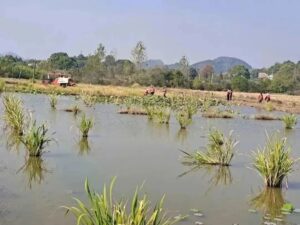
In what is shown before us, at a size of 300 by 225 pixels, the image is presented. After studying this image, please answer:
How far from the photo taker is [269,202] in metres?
9.16

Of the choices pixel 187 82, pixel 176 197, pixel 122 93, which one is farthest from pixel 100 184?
pixel 187 82

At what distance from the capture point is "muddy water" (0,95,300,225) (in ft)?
25.5

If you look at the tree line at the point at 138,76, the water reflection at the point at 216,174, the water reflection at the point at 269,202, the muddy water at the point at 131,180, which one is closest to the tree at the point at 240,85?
the tree line at the point at 138,76

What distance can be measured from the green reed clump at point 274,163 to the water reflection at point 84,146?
496 cm

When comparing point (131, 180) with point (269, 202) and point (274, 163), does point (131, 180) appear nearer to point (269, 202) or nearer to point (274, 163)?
point (269, 202)

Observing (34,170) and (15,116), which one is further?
(15,116)

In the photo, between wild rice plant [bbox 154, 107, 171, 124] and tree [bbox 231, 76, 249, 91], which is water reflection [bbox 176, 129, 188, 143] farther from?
tree [bbox 231, 76, 249, 91]

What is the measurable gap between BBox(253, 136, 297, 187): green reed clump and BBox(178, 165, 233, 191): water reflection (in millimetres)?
941

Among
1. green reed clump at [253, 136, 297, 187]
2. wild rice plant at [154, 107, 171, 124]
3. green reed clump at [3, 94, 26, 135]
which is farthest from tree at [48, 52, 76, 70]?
green reed clump at [253, 136, 297, 187]

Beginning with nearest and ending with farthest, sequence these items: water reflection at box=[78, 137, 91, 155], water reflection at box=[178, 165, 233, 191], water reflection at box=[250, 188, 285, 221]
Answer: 1. water reflection at box=[250, 188, 285, 221]
2. water reflection at box=[178, 165, 233, 191]
3. water reflection at box=[78, 137, 91, 155]

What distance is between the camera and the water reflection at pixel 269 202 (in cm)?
833

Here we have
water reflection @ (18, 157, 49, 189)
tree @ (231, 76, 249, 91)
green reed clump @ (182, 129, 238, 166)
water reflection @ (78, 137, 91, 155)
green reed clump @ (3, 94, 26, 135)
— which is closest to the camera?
water reflection @ (18, 157, 49, 189)

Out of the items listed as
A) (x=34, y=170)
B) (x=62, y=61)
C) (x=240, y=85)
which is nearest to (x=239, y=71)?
(x=240, y=85)

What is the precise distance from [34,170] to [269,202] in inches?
184
